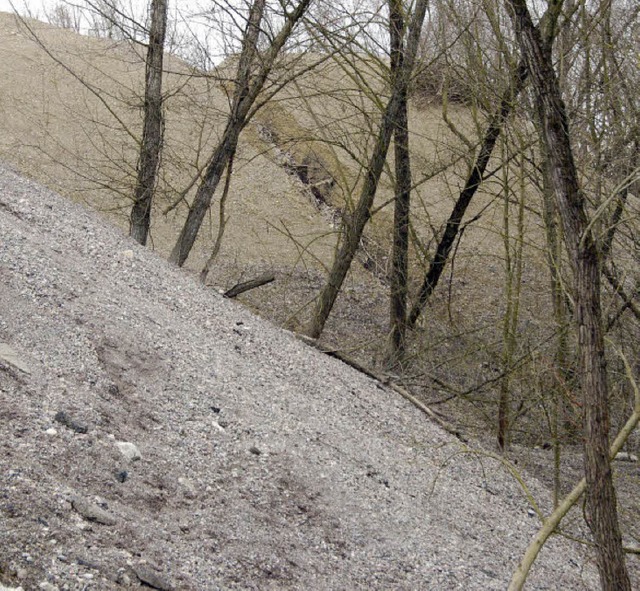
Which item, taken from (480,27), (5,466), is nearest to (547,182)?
(480,27)

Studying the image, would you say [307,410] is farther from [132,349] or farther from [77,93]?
[77,93]

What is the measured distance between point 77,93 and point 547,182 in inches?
697

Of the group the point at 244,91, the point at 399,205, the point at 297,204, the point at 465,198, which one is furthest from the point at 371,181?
the point at 297,204

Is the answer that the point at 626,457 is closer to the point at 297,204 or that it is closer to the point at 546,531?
the point at 546,531

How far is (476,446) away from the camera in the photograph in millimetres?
8805

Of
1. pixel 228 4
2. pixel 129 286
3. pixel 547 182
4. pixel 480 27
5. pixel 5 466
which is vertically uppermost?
pixel 480 27

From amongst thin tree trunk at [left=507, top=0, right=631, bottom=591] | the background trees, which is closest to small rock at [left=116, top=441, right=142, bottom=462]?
thin tree trunk at [left=507, top=0, right=631, bottom=591]

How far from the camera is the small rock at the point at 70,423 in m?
4.45

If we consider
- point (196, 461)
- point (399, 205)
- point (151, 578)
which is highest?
point (399, 205)

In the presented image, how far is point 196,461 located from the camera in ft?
15.9

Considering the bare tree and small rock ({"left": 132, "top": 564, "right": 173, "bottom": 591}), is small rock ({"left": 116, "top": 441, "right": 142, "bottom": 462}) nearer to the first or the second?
small rock ({"left": 132, "top": 564, "right": 173, "bottom": 591})

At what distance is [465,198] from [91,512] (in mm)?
8467

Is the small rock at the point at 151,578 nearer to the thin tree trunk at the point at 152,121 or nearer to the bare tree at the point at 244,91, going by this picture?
the bare tree at the point at 244,91

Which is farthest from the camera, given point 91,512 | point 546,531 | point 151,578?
point 546,531
